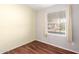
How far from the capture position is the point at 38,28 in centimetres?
154

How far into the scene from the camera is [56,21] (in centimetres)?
151

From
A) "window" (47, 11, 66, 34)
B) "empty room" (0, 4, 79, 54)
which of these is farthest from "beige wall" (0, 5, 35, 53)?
"window" (47, 11, 66, 34)

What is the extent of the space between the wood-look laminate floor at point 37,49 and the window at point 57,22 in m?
0.30

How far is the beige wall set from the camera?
143 cm

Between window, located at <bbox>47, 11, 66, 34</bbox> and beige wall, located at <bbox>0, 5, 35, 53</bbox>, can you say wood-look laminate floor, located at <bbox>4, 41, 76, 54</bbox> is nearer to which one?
beige wall, located at <bbox>0, 5, 35, 53</bbox>

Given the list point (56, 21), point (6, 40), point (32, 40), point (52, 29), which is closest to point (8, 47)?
point (6, 40)

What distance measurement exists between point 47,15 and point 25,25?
0.47m

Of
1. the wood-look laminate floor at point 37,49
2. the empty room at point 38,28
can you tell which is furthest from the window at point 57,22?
the wood-look laminate floor at point 37,49

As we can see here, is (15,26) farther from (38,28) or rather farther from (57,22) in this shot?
(57,22)

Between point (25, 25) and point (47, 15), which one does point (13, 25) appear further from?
point (47, 15)

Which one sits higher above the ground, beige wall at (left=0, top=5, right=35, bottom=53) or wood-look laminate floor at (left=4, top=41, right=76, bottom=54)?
beige wall at (left=0, top=5, right=35, bottom=53)

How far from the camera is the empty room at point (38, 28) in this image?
1.43 m

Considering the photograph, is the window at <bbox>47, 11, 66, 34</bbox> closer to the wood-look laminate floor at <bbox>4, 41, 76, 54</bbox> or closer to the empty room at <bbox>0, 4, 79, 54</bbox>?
the empty room at <bbox>0, 4, 79, 54</bbox>

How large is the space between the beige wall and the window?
1.04 ft
